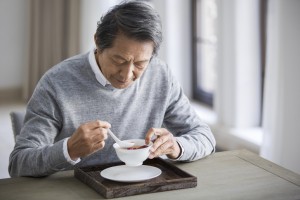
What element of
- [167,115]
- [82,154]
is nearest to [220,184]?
[82,154]

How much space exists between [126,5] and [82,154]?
0.52m

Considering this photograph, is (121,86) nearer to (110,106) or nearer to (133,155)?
(110,106)

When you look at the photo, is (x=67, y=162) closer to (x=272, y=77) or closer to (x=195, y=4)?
(x=272, y=77)

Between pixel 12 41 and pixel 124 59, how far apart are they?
3998mm

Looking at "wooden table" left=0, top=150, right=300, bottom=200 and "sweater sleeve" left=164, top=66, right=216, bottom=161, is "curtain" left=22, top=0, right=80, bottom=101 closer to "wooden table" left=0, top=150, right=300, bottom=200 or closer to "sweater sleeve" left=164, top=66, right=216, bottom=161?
"sweater sleeve" left=164, top=66, right=216, bottom=161

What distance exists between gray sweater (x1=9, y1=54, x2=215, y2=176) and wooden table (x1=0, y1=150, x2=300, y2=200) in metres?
0.06

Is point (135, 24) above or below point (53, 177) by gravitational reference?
above

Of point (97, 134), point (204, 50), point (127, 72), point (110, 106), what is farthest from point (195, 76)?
point (97, 134)

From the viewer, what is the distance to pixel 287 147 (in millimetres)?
3271

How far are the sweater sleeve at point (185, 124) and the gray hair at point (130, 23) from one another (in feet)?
1.23

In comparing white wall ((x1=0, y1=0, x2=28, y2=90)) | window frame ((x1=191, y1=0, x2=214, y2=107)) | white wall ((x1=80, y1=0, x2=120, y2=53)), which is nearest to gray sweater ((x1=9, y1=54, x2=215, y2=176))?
window frame ((x1=191, y1=0, x2=214, y2=107))

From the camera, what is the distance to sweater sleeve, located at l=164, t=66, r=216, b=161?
7.26ft

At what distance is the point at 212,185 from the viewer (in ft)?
6.20

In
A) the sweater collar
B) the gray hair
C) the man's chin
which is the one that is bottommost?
the man's chin
